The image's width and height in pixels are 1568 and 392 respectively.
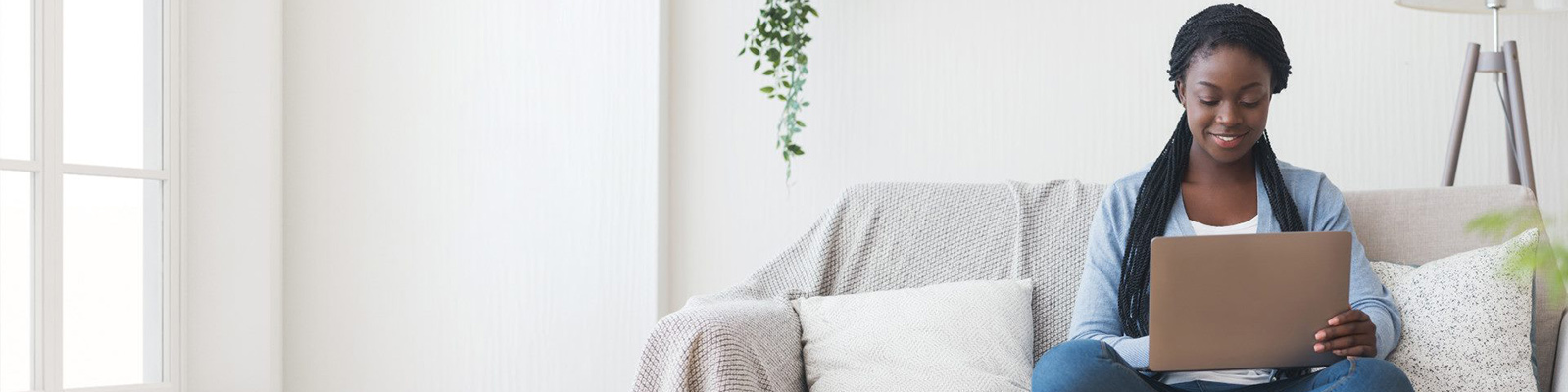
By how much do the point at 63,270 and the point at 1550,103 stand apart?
2872 mm

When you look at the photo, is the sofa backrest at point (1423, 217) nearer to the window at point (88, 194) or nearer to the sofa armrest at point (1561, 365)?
the sofa armrest at point (1561, 365)

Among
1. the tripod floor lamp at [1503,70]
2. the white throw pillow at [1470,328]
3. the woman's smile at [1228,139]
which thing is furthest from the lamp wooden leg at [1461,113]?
the woman's smile at [1228,139]

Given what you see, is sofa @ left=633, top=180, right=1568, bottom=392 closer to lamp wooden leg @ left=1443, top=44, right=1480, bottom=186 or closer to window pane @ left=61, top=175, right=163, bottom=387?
lamp wooden leg @ left=1443, top=44, right=1480, bottom=186

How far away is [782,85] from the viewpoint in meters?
2.58

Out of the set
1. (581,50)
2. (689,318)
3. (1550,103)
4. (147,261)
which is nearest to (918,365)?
(689,318)

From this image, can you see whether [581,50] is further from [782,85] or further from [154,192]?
[154,192]

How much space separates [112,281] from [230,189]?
1.04 ft

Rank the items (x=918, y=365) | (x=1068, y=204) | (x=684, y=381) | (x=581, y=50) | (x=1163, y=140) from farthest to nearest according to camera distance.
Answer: (x=581, y=50)
(x=1163, y=140)
(x=1068, y=204)
(x=918, y=365)
(x=684, y=381)

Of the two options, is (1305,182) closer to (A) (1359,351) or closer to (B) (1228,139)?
(B) (1228,139)

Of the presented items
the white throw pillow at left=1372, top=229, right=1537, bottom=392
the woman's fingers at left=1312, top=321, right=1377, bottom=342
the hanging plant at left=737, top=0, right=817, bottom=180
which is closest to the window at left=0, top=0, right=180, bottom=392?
the hanging plant at left=737, top=0, right=817, bottom=180

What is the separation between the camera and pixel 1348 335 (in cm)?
143

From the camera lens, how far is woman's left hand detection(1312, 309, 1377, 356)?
1.40 metres

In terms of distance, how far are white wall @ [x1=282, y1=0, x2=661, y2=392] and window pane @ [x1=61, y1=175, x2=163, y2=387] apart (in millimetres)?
381

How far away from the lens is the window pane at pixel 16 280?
6.81ft
